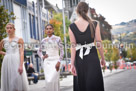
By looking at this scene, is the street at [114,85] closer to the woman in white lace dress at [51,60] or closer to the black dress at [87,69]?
the woman in white lace dress at [51,60]

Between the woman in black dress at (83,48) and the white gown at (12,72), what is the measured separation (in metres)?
2.24

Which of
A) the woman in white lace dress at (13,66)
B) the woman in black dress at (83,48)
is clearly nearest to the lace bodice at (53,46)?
the woman in white lace dress at (13,66)

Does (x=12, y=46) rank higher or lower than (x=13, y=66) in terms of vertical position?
higher

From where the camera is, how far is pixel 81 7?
5457mm

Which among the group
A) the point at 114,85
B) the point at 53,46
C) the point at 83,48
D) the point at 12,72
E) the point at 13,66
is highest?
the point at 53,46

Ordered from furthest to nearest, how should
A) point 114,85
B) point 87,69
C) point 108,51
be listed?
point 108,51 < point 114,85 < point 87,69

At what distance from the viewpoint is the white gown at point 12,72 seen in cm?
A: 744

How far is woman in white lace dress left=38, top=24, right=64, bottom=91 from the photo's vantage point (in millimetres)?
7793

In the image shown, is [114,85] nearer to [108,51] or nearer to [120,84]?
[120,84]

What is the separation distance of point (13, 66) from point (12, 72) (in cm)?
→ 13

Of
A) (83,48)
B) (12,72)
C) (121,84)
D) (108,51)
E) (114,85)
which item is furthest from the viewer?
(108,51)

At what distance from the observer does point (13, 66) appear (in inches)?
297

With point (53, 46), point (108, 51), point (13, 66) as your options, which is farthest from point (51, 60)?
point (108, 51)

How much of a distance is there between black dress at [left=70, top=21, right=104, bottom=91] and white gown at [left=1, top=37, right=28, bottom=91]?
7.36 feet
